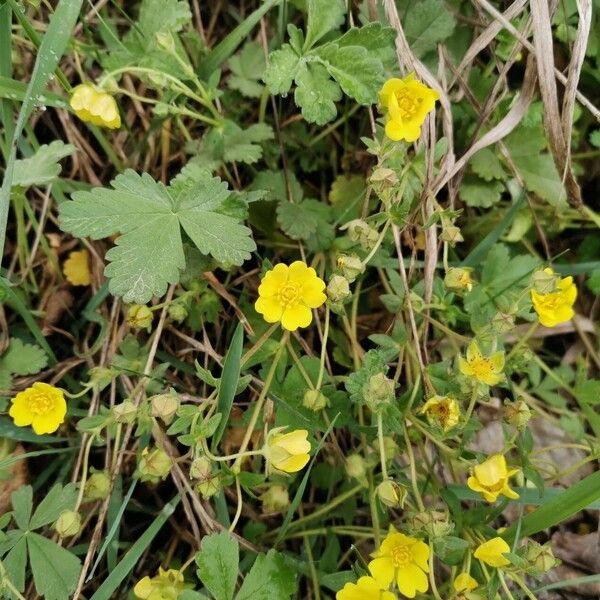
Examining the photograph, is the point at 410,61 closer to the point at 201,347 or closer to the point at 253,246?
the point at 253,246

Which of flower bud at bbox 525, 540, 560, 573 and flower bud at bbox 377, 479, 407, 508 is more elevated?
flower bud at bbox 377, 479, 407, 508

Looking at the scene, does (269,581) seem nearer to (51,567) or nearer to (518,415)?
(51,567)

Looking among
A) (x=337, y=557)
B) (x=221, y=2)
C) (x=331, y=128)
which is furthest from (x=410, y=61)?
(x=337, y=557)

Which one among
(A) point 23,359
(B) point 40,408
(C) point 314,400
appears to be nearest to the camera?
(C) point 314,400

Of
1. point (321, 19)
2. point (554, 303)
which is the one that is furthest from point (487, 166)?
point (321, 19)

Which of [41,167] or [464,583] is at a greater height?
[41,167]

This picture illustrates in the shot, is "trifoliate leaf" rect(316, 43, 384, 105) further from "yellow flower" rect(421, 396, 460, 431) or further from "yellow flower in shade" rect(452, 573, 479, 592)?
"yellow flower in shade" rect(452, 573, 479, 592)

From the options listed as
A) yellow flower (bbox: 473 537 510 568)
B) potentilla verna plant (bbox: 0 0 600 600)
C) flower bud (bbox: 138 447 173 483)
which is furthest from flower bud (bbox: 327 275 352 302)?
yellow flower (bbox: 473 537 510 568)
